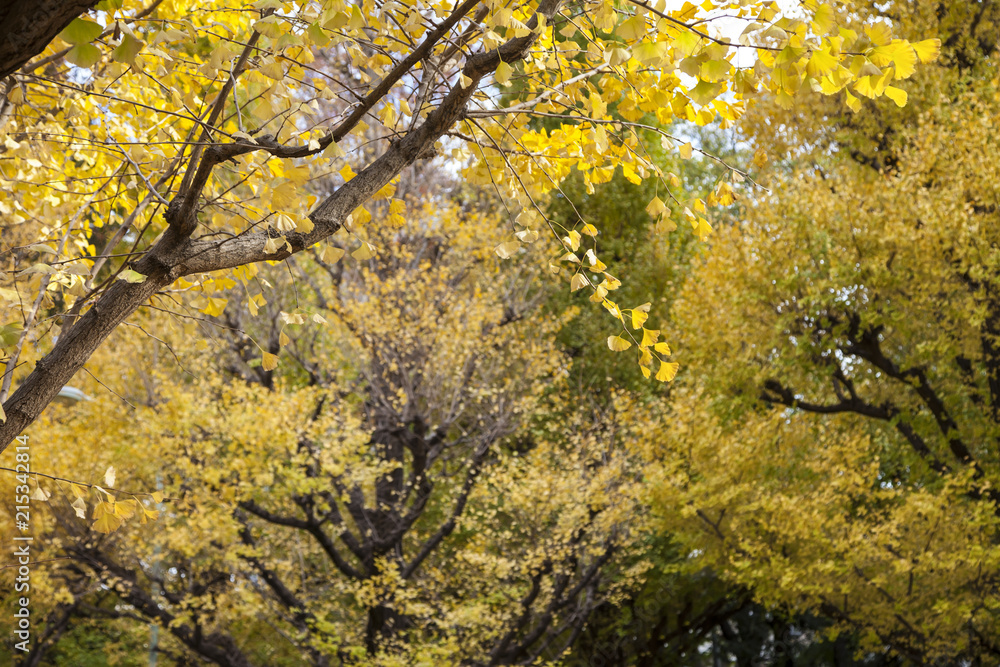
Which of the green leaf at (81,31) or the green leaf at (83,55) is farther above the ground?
the green leaf at (81,31)

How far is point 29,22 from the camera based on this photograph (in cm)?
179

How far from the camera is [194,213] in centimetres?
259

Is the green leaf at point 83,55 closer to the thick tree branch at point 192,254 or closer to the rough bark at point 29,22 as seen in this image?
the rough bark at point 29,22

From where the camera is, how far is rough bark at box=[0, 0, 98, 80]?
176 centimetres

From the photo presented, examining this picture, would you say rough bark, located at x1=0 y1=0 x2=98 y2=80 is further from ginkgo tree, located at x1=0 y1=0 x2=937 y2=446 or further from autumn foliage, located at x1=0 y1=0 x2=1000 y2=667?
autumn foliage, located at x1=0 y1=0 x2=1000 y2=667

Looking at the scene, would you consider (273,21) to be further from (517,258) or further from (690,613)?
(690,613)

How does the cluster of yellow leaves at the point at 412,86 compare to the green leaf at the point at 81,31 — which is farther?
the cluster of yellow leaves at the point at 412,86

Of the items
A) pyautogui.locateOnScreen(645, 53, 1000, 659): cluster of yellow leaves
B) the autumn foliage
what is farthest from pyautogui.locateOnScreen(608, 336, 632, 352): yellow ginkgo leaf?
pyautogui.locateOnScreen(645, 53, 1000, 659): cluster of yellow leaves

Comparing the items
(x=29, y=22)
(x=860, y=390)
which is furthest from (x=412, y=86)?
(x=860, y=390)

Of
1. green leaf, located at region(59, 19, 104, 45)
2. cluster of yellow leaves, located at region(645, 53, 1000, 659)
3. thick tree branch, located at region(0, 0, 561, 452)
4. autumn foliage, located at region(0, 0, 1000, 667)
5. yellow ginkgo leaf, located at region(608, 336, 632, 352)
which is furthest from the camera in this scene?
autumn foliage, located at region(0, 0, 1000, 667)

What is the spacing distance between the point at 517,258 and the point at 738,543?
20.2 ft

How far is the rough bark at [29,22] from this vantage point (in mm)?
1764

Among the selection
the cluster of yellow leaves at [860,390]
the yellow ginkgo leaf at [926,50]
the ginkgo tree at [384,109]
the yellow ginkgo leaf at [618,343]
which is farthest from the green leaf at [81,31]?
the cluster of yellow leaves at [860,390]

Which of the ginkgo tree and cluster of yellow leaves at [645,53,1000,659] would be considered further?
cluster of yellow leaves at [645,53,1000,659]
